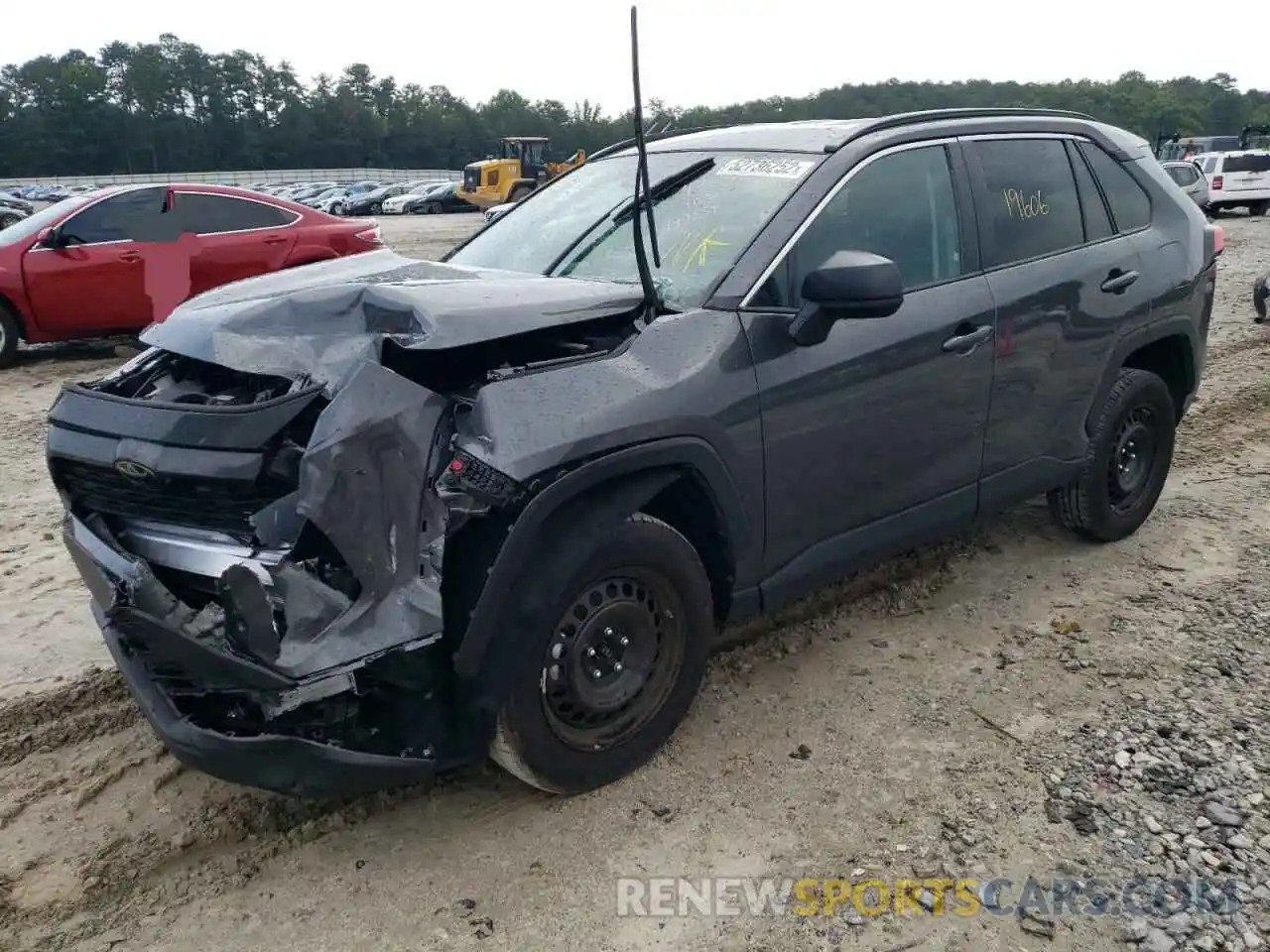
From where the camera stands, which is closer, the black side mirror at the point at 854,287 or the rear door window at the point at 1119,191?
the black side mirror at the point at 854,287

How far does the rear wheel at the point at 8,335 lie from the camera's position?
897 cm

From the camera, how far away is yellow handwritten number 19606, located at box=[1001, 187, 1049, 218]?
398 cm

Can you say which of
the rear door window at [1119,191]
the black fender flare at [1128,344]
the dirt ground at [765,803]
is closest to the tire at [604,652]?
the dirt ground at [765,803]

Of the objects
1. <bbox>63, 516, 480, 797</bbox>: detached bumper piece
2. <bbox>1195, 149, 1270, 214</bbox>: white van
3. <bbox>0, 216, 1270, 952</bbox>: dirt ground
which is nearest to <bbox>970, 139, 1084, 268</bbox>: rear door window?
<bbox>0, 216, 1270, 952</bbox>: dirt ground

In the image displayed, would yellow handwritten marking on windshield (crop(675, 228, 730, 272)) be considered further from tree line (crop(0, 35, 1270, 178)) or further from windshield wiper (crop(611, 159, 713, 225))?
tree line (crop(0, 35, 1270, 178))

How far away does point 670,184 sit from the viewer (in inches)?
143

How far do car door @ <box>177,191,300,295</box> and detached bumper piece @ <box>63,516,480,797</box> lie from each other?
7536mm

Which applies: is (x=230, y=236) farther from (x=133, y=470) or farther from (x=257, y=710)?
(x=257, y=710)

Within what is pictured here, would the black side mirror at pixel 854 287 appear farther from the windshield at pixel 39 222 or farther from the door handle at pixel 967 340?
Answer: the windshield at pixel 39 222

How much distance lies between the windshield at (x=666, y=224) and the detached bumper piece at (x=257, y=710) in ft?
4.90

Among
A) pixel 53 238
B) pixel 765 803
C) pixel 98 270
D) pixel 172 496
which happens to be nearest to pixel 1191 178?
pixel 98 270

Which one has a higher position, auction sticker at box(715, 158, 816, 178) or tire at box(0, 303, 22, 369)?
auction sticker at box(715, 158, 816, 178)

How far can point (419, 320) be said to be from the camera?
8.55 feet

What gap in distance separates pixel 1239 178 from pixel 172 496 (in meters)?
28.8
